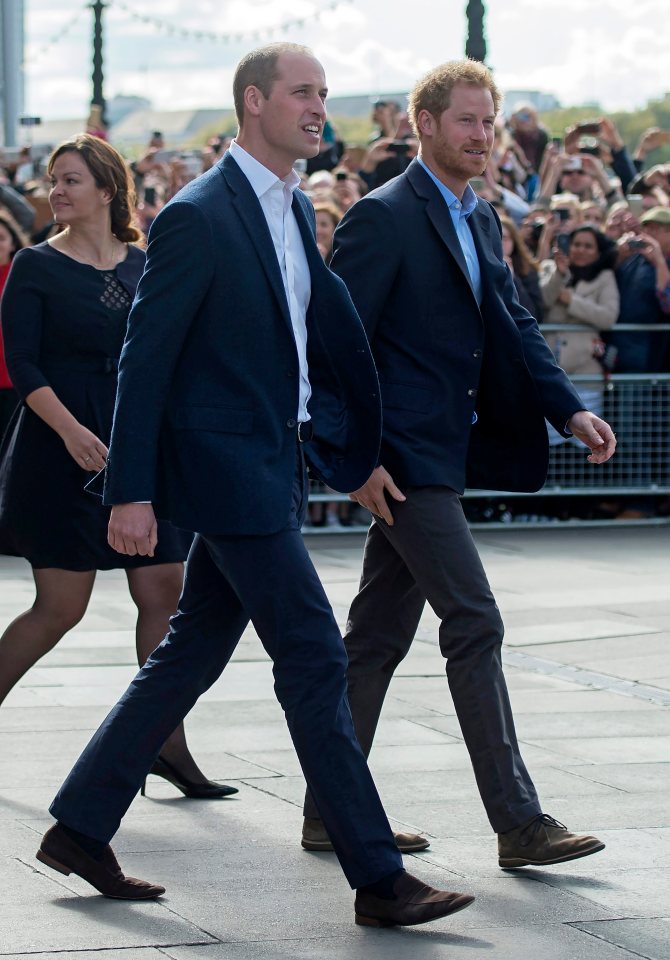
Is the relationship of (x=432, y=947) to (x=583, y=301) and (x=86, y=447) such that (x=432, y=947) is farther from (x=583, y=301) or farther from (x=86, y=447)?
(x=583, y=301)

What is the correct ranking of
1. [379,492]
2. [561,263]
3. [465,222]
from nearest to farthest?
[379,492]
[465,222]
[561,263]

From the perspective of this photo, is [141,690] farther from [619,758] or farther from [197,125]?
[197,125]

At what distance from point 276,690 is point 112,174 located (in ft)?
7.00

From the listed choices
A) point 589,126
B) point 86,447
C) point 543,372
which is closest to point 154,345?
point 543,372

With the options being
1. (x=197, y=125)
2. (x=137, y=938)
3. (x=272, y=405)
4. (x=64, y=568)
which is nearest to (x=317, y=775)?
(x=137, y=938)

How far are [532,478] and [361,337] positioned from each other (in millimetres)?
844

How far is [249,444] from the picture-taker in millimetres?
4086

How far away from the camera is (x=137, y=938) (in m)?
3.88

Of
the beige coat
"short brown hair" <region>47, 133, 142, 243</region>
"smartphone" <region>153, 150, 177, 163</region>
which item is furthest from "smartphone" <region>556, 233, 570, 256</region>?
"short brown hair" <region>47, 133, 142, 243</region>

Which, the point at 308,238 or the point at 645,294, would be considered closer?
the point at 308,238

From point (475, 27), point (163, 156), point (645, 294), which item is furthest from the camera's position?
point (163, 156)

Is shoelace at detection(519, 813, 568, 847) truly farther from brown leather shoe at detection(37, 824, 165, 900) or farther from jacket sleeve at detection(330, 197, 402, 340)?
jacket sleeve at detection(330, 197, 402, 340)

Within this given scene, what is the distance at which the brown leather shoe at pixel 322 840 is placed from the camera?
4.68 meters

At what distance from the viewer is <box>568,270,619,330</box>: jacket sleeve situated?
12266 millimetres
